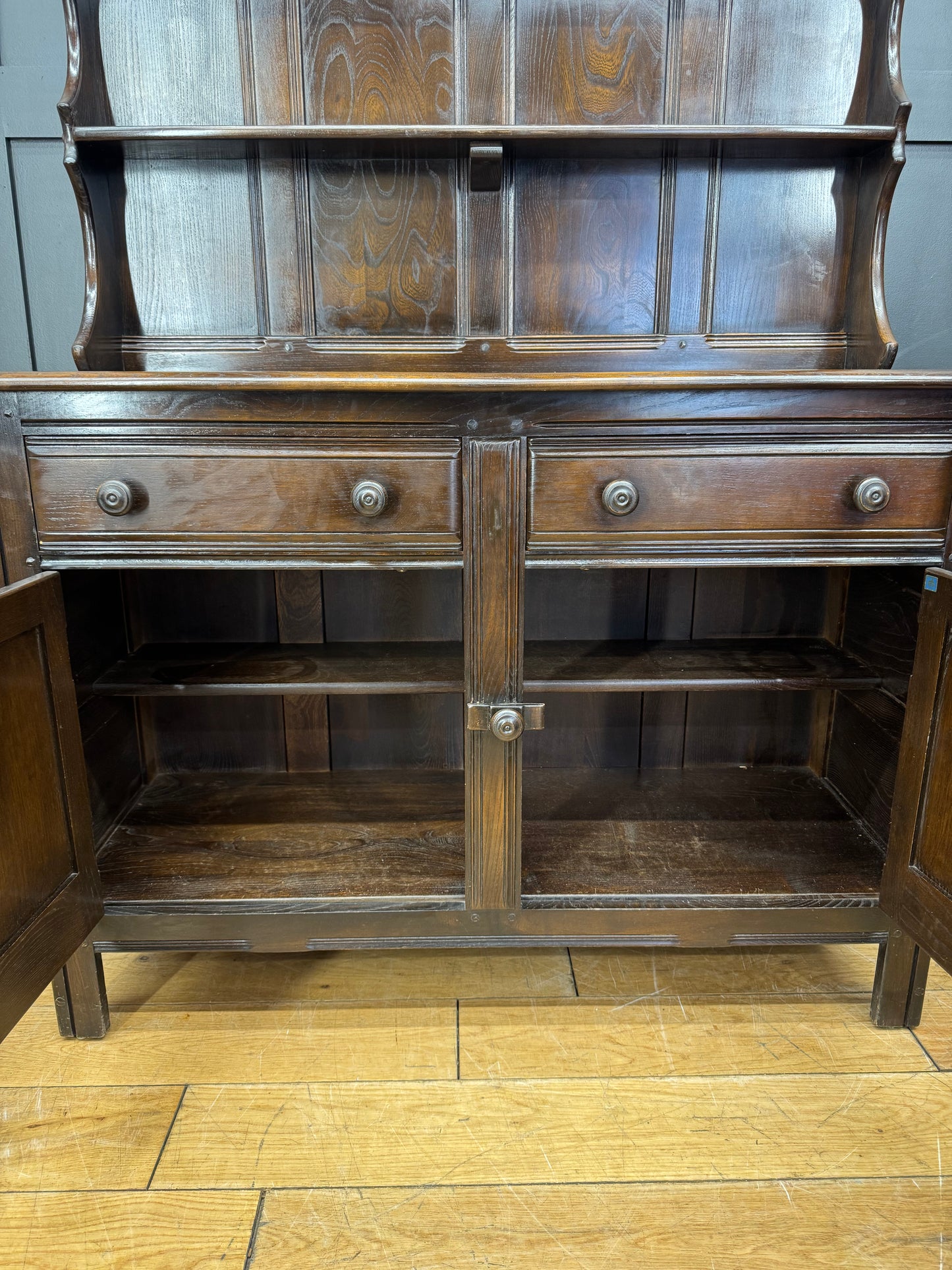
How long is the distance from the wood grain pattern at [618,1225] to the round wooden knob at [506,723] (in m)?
0.60

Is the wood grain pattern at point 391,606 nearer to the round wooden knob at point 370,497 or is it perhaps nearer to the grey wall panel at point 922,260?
the round wooden knob at point 370,497

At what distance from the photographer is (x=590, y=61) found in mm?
1395

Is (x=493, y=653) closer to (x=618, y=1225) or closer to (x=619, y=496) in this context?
(x=619, y=496)

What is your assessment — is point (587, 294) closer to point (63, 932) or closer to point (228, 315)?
point (228, 315)

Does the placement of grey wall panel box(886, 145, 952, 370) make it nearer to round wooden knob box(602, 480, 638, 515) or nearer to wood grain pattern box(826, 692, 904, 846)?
wood grain pattern box(826, 692, 904, 846)

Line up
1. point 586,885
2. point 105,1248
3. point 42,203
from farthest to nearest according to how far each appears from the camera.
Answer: point 42,203 → point 586,885 → point 105,1248

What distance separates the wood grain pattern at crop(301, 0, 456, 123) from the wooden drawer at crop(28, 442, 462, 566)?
69cm

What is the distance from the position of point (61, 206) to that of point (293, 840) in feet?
4.35

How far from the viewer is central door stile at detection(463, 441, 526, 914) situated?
3.82ft

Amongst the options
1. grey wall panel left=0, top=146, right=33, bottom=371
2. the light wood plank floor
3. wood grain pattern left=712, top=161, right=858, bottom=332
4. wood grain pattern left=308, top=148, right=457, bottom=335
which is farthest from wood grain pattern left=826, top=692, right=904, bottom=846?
grey wall panel left=0, top=146, right=33, bottom=371

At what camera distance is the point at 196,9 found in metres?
1.38

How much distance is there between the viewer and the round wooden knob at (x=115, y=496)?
1146 millimetres

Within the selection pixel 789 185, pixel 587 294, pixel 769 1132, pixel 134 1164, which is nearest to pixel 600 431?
pixel 587 294

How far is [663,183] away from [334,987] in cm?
156
